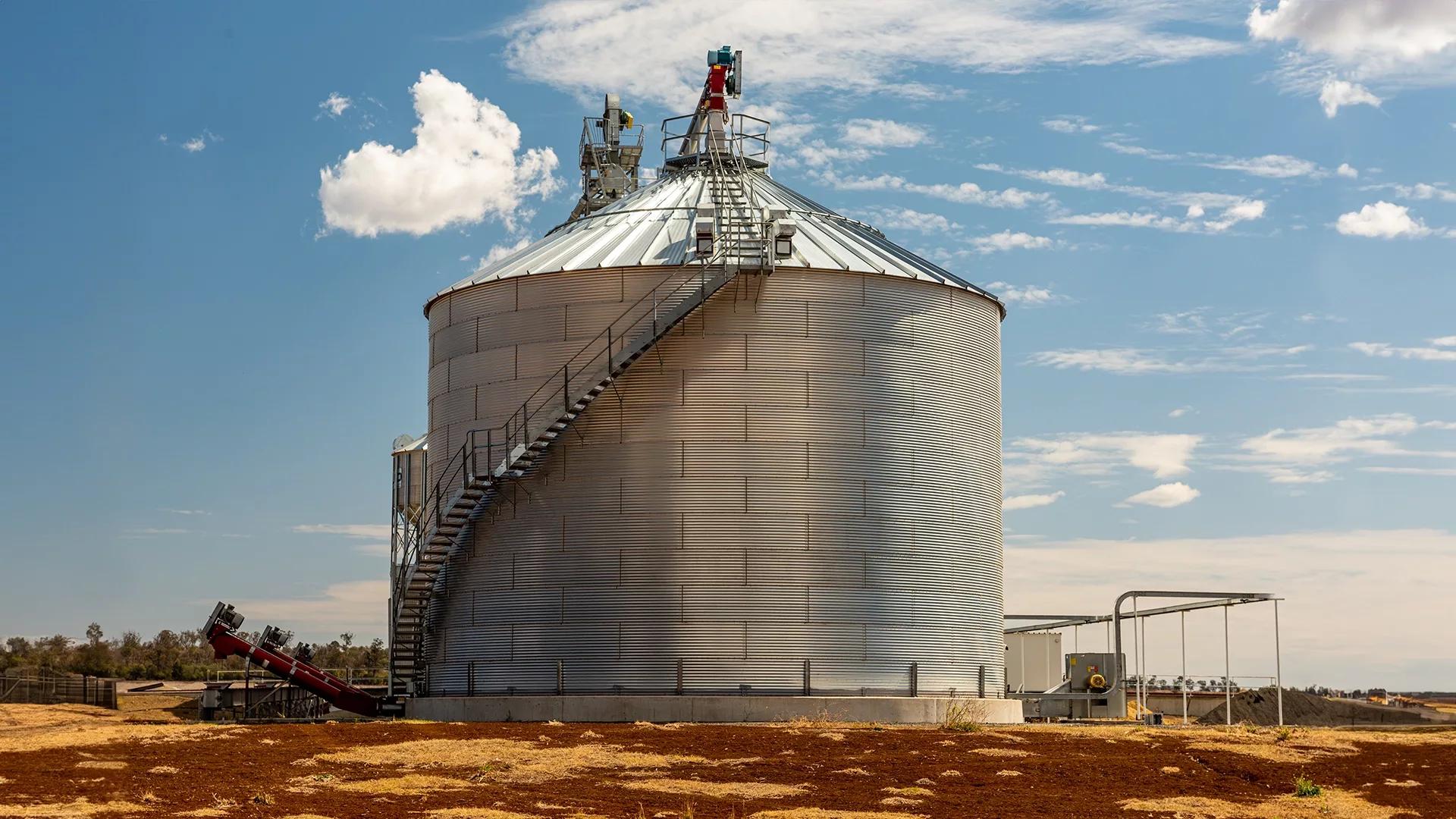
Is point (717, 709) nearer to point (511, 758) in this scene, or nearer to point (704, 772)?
point (511, 758)

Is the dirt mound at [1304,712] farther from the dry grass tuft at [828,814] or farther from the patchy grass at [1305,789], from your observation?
the dry grass tuft at [828,814]

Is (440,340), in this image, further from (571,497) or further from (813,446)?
(813,446)

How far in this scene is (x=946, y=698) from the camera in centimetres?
4500

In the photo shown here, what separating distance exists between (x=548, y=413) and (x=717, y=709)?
912 centimetres

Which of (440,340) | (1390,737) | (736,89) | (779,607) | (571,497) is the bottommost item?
(1390,737)

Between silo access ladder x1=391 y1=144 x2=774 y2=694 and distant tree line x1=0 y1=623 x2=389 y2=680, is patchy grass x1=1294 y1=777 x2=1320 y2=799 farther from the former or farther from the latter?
distant tree line x1=0 y1=623 x2=389 y2=680

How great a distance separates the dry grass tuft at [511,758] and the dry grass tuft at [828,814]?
19.8 ft

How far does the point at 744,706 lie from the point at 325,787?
15327mm

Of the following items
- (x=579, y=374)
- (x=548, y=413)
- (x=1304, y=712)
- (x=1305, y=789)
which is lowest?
(x=1304, y=712)

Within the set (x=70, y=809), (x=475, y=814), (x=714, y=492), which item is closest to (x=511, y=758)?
(x=475, y=814)

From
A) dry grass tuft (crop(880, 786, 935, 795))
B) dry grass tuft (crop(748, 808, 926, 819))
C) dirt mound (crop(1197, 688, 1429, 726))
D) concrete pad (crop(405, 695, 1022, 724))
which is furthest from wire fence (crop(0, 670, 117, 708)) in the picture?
dry grass tuft (crop(748, 808, 926, 819))

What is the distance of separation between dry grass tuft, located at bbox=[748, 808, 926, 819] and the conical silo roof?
2090 cm

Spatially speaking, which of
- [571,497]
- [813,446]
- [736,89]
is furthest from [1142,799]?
[736,89]

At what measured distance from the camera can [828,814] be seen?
88.1 feet
